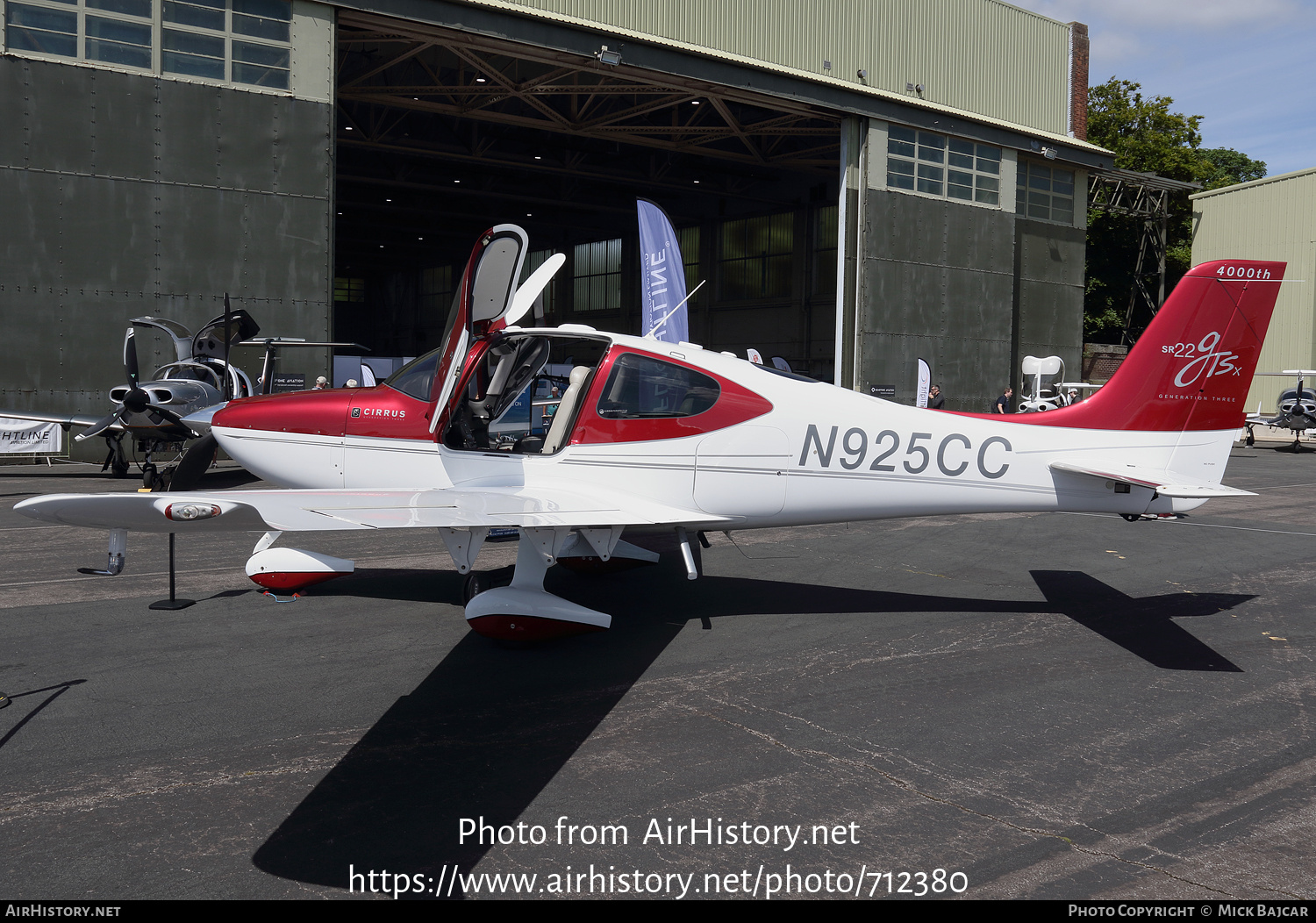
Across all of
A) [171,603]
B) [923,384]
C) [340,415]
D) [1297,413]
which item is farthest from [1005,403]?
[171,603]

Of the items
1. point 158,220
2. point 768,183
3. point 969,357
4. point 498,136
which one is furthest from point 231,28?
point 768,183

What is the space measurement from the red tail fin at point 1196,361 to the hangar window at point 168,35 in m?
18.0

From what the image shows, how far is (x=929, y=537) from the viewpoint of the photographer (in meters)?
11.3

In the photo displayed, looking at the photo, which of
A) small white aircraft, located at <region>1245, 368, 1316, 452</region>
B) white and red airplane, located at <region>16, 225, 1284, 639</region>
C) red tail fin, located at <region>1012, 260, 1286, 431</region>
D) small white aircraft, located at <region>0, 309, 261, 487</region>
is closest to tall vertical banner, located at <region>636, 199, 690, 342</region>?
small white aircraft, located at <region>0, 309, 261, 487</region>

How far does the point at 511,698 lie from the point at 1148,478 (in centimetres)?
492

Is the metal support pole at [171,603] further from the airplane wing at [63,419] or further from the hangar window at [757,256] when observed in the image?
the hangar window at [757,256]

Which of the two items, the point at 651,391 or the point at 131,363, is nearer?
the point at 651,391

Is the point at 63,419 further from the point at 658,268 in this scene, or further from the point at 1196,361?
the point at 1196,361

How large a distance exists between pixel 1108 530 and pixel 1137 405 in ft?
19.1

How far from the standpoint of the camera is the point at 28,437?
14516 mm

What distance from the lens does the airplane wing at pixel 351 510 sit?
3.72 meters

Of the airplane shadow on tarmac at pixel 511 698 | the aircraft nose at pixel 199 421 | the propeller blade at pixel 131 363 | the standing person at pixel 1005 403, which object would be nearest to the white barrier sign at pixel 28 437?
the propeller blade at pixel 131 363

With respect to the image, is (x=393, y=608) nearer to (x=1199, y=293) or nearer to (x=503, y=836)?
(x=503, y=836)

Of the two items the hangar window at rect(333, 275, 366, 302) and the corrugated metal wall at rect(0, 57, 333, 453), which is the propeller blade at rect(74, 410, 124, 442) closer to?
the corrugated metal wall at rect(0, 57, 333, 453)
